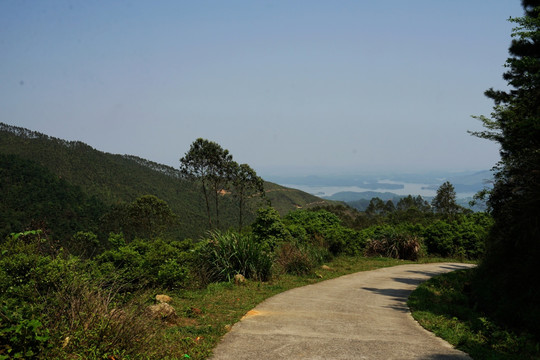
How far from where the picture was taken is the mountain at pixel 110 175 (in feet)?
255

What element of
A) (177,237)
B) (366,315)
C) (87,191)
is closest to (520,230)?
(366,315)

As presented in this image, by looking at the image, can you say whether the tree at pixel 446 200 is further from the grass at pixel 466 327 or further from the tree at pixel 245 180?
the grass at pixel 466 327

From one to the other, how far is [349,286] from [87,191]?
75721mm

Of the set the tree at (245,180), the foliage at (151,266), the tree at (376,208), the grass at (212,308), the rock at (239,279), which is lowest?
the grass at (212,308)

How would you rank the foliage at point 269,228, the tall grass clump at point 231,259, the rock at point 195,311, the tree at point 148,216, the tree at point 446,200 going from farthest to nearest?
the tree at point 446,200 < the tree at point 148,216 < the foliage at point 269,228 < the tall grass clump at point 231,259 < the rock at point 195,311

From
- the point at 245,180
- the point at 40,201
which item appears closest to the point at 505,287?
the point at 245,180

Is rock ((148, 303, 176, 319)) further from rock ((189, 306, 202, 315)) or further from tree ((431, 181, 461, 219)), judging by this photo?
tree ((431, 181, 461, 219))

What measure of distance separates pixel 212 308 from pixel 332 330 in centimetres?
269

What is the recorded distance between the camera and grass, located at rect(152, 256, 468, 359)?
566cm

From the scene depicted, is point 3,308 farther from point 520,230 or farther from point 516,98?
point 516,98

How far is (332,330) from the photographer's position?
267 inches

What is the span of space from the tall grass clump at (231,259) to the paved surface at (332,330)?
163cm

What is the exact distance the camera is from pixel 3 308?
4348 mm

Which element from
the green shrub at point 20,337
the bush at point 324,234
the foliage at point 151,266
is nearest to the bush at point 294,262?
the bush at point 324,234
